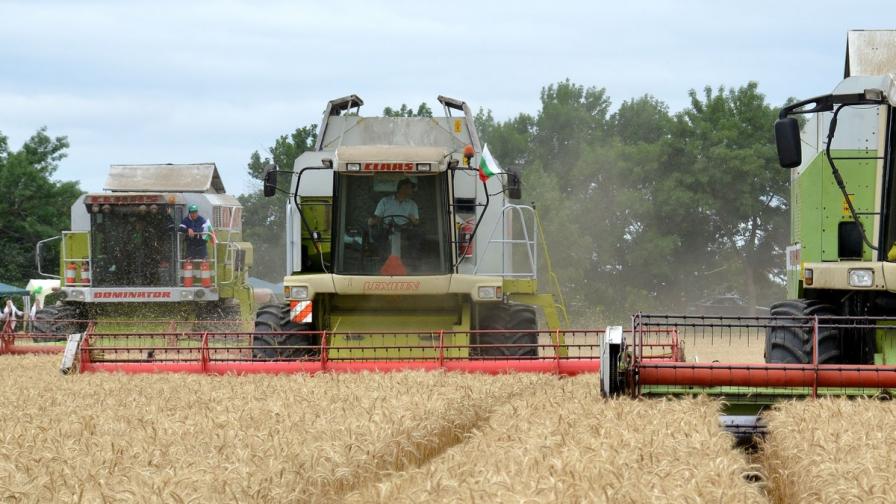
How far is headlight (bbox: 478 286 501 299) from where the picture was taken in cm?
1202

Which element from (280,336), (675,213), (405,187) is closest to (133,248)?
(280,336)

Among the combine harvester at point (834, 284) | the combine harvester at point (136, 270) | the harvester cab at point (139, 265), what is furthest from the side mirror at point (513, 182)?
the combine harvester at point (136, 270)

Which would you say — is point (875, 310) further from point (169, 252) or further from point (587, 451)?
point (169, 252)

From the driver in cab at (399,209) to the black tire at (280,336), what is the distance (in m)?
1.21

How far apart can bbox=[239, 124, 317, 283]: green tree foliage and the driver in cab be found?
29.1 metres

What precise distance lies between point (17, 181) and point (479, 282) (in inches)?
1385

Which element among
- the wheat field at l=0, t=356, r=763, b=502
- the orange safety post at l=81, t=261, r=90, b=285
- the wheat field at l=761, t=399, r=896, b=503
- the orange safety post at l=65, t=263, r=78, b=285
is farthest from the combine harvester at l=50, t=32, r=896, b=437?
the orange safety post at l=65, t=263, r=78, b=285

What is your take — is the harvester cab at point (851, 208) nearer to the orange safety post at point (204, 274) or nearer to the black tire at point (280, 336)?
the black tire at point (280, 336)

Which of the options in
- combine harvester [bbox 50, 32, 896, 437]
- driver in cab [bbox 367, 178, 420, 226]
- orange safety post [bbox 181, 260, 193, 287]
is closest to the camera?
combine harvester [bbox 50, 32, 896, 437]

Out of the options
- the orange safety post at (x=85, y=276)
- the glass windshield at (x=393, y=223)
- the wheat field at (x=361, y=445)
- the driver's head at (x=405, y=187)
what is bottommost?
the wheat field at (x=361, y=445)

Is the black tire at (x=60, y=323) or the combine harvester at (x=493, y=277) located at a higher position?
the combine harvester at (x=493, y=277)

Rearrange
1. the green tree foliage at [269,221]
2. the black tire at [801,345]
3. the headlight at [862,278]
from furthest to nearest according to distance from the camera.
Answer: the green tree foliage at [269,221] → the black tire at [801,345] → the headlight at [862,278]

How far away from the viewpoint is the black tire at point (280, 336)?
474 inches

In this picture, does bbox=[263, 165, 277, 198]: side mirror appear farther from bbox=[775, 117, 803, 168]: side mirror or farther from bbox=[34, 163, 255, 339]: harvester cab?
bbox=[34, 163, 255, 339]: harvester cab
